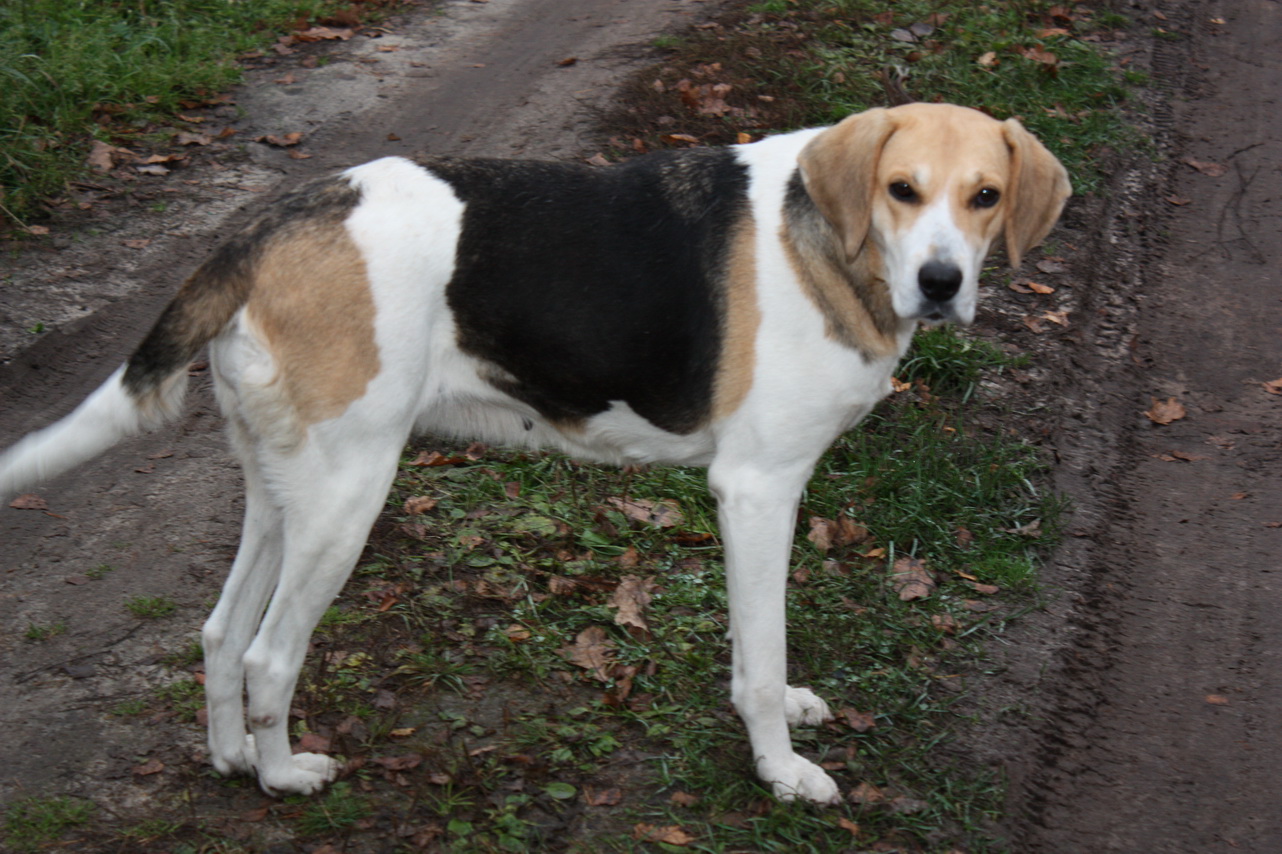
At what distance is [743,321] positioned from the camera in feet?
11.3

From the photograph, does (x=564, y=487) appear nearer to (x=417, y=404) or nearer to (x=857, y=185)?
(x=417, y=404)

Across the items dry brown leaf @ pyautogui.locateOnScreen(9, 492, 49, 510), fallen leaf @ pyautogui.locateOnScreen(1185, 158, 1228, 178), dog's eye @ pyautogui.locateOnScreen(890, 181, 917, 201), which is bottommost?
fallen leaf @ pyautogui.locateOnScreen(1185, 158, 1228, 178)

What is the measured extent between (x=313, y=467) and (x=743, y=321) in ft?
4.15

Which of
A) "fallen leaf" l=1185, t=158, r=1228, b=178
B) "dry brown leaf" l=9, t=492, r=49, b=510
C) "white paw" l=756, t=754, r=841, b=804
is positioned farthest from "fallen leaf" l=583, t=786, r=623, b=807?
"fallen leaf" l=1185, t=158, r=1228, b=178

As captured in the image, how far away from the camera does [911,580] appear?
4.84m

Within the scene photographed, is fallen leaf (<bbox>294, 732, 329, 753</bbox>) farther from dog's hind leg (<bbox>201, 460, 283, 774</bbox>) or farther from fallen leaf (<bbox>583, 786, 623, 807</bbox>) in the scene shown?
fallen leaf (<bbox>583, 786, 623, 807</bbox>)

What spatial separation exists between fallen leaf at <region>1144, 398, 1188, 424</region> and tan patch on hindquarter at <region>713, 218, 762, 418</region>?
346cm

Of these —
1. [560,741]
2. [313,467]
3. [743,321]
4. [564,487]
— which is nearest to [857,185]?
[743,321]

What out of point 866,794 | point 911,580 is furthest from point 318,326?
point 911,580

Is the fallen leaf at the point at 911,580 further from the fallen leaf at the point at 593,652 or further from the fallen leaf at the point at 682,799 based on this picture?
the fallen leaf at the point at 682,799

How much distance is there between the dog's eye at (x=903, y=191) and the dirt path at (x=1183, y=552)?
199 centimetres

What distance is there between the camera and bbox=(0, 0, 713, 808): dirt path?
397cm

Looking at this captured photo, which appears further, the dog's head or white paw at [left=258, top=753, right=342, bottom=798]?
white paw at [left=258, top=753, right=342, bottom=798]

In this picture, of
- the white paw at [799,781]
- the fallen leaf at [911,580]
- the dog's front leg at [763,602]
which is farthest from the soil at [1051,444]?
the dog's front leg at [763,602]
